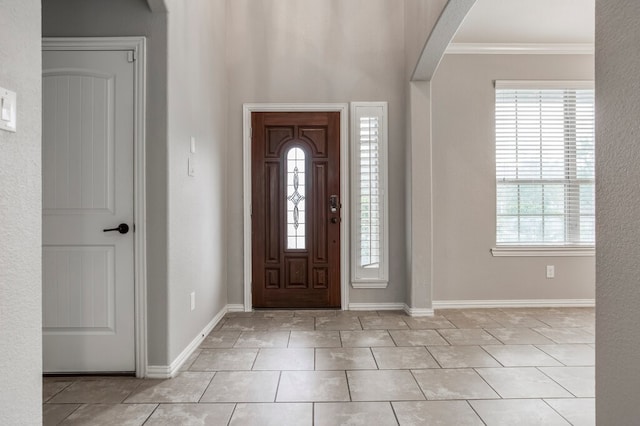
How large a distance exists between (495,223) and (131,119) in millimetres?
3738

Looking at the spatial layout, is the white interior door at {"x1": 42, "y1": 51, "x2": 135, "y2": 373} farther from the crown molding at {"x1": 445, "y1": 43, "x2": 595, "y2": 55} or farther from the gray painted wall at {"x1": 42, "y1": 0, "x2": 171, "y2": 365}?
the crown molding at {"x1": 445, "y1": 43, "x2": 595, "y2": 55}

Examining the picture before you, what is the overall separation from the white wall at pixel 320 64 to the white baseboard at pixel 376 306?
0.17 feet

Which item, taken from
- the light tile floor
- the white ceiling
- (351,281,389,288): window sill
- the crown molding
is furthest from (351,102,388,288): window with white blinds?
the white ceiling

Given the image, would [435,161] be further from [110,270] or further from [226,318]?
[110,270]

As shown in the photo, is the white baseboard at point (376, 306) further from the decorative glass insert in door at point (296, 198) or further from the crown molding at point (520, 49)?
the crown molding at point (520, 49)

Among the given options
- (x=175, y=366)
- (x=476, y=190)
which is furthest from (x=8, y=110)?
(x=476, y=190)

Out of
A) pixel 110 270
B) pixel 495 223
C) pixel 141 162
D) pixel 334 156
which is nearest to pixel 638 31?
pixel 141 162

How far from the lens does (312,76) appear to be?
4.38m

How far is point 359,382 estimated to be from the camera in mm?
2541

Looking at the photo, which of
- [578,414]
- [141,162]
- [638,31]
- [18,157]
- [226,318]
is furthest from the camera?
[226,318]

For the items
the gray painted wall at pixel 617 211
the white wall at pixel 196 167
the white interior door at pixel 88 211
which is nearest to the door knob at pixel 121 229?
the white interior door at pixel 88 211

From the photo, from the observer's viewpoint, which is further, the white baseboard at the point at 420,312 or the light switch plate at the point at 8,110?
the white baseboard at the point at 420,312

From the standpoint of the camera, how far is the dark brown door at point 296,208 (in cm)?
437

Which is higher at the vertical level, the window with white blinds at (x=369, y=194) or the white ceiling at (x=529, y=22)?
the white ceiling at (x=529, y=22)
